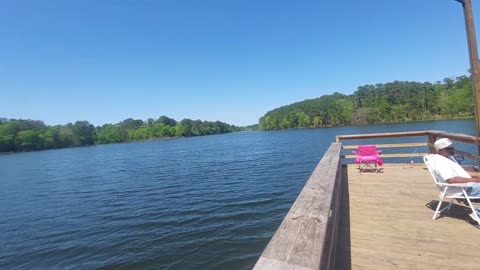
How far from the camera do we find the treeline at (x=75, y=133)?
11094 cm

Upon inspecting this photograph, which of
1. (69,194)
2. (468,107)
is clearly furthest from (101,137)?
(468,107)

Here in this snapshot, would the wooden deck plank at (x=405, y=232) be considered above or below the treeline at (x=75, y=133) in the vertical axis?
below

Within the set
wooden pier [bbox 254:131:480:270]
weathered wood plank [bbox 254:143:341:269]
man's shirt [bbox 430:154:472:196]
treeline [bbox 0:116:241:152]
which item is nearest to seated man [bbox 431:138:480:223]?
man's shirt [bbox 430:154:472:196]

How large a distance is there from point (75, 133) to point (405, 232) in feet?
496

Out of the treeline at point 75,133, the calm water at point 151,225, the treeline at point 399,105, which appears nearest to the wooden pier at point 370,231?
the calm water at point 151,225

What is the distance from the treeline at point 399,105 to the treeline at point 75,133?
77209 millimetres

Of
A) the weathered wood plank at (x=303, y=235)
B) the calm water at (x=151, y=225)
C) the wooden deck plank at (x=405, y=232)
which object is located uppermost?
the weathered wood plank at (x=303, y=235)

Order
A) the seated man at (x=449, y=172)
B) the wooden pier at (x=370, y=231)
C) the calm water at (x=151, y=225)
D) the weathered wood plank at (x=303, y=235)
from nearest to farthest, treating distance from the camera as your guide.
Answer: the weathered wood plank at (x=303, y=235)
the wooden pier at (x=370, y=231)
the seated man at (x=449, y=172)
the calm water at (x=151, y=225)

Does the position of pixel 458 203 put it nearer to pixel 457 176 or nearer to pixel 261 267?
pixel 457 176

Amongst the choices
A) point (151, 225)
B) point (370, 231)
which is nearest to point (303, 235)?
point (370, 231)

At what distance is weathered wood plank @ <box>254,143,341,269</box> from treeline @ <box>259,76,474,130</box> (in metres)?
92.4

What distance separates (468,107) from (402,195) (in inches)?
3639

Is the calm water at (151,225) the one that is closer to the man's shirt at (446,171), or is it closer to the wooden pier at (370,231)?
the wooden pier at (370,231)

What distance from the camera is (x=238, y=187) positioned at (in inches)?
532
